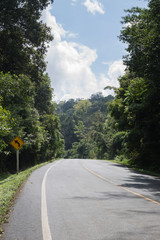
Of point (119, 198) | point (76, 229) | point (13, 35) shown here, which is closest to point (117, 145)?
point (13, 35)

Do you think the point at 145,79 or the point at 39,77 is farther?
the point at 39,77

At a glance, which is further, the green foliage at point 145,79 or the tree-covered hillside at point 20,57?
the tree-covered hillside at point 20,57

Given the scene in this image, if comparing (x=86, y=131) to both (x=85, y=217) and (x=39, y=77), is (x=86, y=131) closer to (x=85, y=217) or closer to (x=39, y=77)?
(x=39, y=77)

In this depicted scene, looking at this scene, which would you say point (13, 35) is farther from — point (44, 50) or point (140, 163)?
point (140, 163)

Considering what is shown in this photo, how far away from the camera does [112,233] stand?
15.6 ft

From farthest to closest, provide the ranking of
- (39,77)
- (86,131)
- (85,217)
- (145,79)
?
(86,131) < (39,77) < (145,79) < (85,217)

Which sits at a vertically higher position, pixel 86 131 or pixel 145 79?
pixel 86 131

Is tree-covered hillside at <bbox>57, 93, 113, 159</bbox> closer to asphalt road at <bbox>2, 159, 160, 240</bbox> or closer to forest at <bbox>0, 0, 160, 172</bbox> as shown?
forest at <bbox>0, 0, 160, 172</bbox>

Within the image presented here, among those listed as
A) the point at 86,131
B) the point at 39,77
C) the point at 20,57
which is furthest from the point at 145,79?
the point at 86,131

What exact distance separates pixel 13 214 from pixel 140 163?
2058cm

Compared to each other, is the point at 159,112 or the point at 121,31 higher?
the point at 121,31

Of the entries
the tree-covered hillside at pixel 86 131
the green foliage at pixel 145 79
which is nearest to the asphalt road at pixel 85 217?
the green foliage at pixel 145 79

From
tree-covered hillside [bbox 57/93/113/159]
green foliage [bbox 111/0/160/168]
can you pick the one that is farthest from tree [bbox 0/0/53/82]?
tree-covered hillside [bbox 57/93/113/159]

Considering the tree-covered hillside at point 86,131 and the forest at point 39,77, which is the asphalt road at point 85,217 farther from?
the tree-covered hillside at point 86,131
